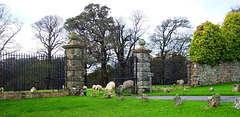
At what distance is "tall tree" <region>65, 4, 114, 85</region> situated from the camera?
32.8 meters

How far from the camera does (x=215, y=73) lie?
2138cm

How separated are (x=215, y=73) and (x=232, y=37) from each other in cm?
414

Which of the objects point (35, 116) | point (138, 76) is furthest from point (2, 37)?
point (35, 116)

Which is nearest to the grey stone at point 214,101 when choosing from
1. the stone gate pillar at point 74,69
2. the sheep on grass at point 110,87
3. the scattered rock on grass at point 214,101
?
the scattered rock on grass at point 214,101

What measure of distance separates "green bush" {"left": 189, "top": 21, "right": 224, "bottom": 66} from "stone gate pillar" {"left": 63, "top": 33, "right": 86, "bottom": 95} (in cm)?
1049

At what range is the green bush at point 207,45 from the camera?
20109 mm

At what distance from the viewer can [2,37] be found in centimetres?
2836

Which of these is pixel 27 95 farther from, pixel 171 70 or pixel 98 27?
pixel 98 27

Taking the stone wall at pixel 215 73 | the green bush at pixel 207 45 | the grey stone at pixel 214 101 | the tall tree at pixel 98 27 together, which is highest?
the tall tree at pixel 98 27

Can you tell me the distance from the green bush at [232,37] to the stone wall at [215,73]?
832mm

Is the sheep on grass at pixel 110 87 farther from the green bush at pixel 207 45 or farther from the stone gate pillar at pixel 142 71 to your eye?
the green bush at pixel 207 45

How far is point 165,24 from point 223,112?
3302cm

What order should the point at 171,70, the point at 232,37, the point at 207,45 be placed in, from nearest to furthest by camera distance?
the point at 207,45 → the point at 171,70 → the point at 232,37

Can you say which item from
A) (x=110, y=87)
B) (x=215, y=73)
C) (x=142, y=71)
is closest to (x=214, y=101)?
(x=142, y=71)
